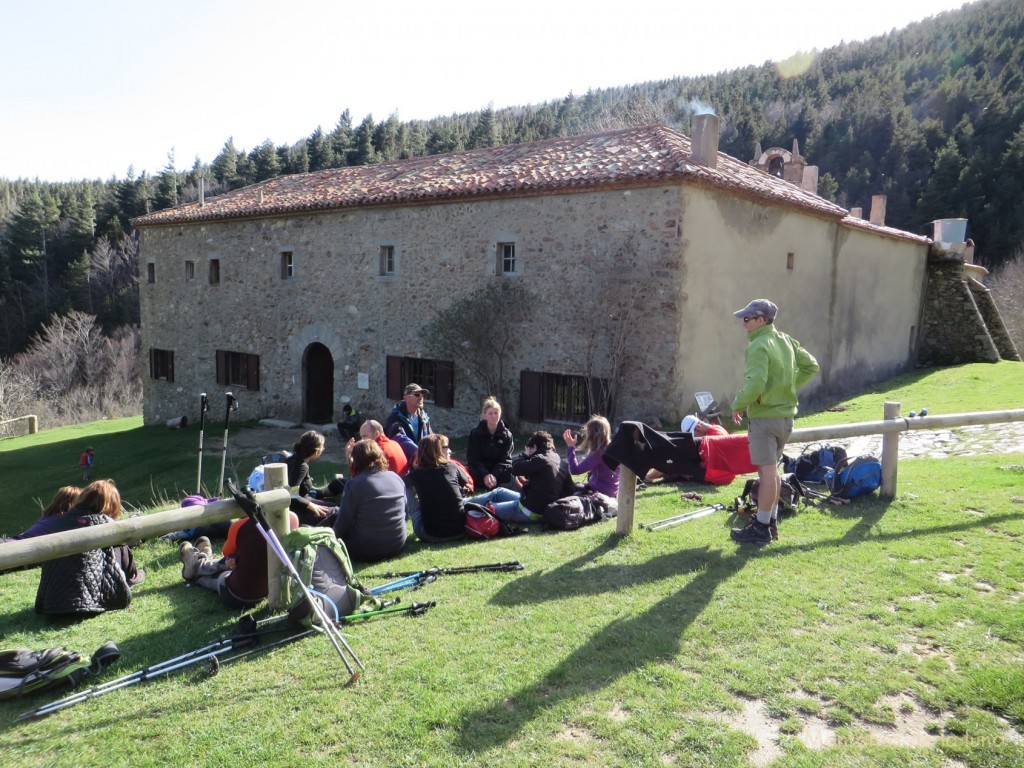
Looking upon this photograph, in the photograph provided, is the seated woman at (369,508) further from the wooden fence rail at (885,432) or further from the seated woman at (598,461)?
the seated woman at (598,461)

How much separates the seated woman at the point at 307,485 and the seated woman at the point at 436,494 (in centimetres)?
91

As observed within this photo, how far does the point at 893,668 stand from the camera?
394cm

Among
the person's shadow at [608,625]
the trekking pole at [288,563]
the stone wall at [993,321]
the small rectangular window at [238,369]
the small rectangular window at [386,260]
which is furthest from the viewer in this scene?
the stone wall at [993,321]

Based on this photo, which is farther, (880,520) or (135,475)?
(135,475)

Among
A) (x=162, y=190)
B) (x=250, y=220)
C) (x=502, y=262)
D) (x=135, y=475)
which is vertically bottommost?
(x=135, y=475)

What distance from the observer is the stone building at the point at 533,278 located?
1364 cm

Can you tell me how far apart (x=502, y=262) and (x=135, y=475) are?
10.7m

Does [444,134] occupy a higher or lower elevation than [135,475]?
higher

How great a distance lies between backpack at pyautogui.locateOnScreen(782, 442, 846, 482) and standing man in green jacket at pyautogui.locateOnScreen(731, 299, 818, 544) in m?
2.06

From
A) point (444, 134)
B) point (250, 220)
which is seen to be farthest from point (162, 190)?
point (250, 220)

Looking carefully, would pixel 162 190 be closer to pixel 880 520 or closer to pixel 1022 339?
pixel 1022 339

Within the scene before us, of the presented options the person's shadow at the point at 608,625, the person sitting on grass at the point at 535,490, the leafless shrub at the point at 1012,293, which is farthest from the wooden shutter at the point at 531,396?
the leafless shrub at the point at 1012,293

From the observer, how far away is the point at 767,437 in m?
5.64

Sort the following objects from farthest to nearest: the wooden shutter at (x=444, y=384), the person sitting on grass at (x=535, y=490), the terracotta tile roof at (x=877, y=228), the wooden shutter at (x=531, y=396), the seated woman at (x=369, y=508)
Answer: the terracotta tile roof at (x=877, y=228) → the wooden shutter at (x=444, y=384) → the wooden shutter at (x=531, y=396) → the person sitting on grass at (x=535, y=490) → the seated woman at (x=369, y=508)
